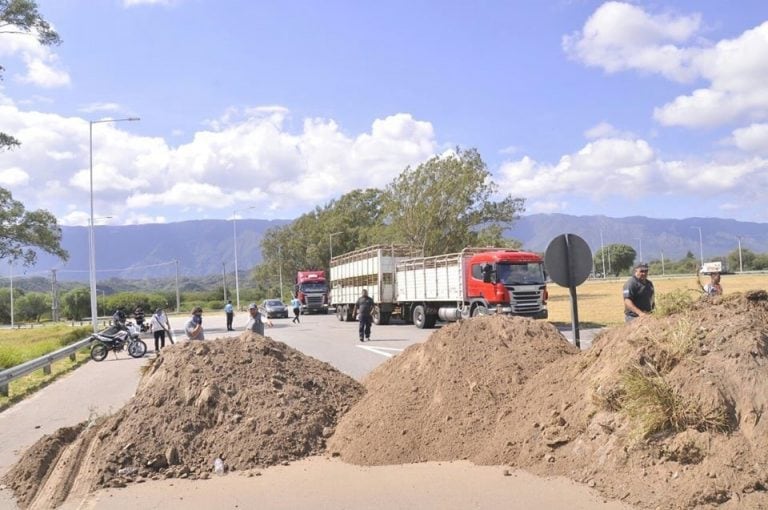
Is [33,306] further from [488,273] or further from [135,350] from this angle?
[488,273]

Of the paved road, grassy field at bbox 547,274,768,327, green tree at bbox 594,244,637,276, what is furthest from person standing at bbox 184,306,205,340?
green tree at bbox 594,244,637,276

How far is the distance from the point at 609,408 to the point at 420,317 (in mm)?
23793

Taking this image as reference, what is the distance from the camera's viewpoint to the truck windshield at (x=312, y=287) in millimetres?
53669

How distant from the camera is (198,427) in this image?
6754mm

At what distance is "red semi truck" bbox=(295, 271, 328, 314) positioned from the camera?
53.7 m

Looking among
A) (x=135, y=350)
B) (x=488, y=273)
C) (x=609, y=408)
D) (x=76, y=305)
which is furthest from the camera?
(x=76, y=305)

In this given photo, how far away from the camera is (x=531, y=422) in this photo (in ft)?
19.4

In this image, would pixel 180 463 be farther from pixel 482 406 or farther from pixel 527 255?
pixel 527 255

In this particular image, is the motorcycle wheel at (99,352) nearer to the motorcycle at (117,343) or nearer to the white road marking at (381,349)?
the motorcycle at (117,343)

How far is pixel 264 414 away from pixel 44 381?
11.6 metres

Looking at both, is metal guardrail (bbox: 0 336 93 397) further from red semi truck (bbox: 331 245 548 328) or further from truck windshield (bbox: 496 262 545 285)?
truck windshield (bbox: 496 262 545 285)

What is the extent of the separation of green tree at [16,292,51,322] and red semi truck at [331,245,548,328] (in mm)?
79266

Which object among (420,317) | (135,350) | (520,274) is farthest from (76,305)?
(520,274)

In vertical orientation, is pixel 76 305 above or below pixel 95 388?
above
